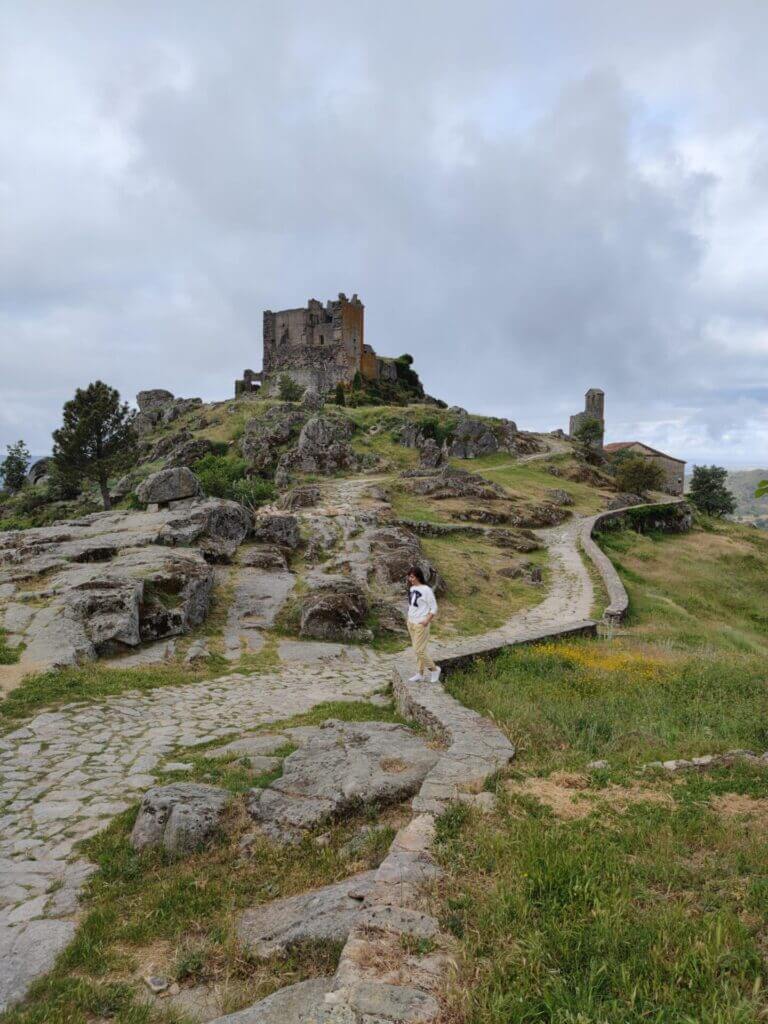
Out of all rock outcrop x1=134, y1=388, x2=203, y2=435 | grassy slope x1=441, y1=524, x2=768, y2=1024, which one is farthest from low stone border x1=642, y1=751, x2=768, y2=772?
rock outcrop x1=134, y1=388, x2=203, y2=435

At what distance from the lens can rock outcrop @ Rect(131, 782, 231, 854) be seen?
4906 mm

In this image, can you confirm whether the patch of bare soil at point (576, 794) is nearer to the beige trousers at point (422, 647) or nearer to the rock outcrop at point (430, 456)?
the beige trousers at point (422, 647)

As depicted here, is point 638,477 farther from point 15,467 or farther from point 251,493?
point 15,467

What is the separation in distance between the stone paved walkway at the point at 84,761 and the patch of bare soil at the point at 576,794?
144 inches

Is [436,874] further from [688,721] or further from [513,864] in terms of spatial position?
[688,721]

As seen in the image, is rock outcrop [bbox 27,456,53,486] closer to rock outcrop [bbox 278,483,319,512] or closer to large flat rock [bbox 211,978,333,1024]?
rock outcrop [bbox 278,483,319,512]

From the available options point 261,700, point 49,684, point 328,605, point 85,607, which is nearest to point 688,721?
point 261,700

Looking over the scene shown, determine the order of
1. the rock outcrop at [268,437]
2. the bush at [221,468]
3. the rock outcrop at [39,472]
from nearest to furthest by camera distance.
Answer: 1. the bush at [221,468]
2. the rock outcrop at [268,437]
3. the rock outcrop at [39,472]

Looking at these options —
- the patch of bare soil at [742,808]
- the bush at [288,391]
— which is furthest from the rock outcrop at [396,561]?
the bush at [288,391]

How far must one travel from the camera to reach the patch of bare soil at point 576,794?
4.69 m

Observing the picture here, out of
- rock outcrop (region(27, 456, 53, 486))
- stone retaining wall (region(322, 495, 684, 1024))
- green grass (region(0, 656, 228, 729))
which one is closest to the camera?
stone retaining wall (region(322, 495, 684, 1024))

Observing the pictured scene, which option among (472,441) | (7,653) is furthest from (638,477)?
(7,653)

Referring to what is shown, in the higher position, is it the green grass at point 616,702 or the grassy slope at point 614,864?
the grassy slope at point 614,864

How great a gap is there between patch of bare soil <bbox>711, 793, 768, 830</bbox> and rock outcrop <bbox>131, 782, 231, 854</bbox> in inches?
167
